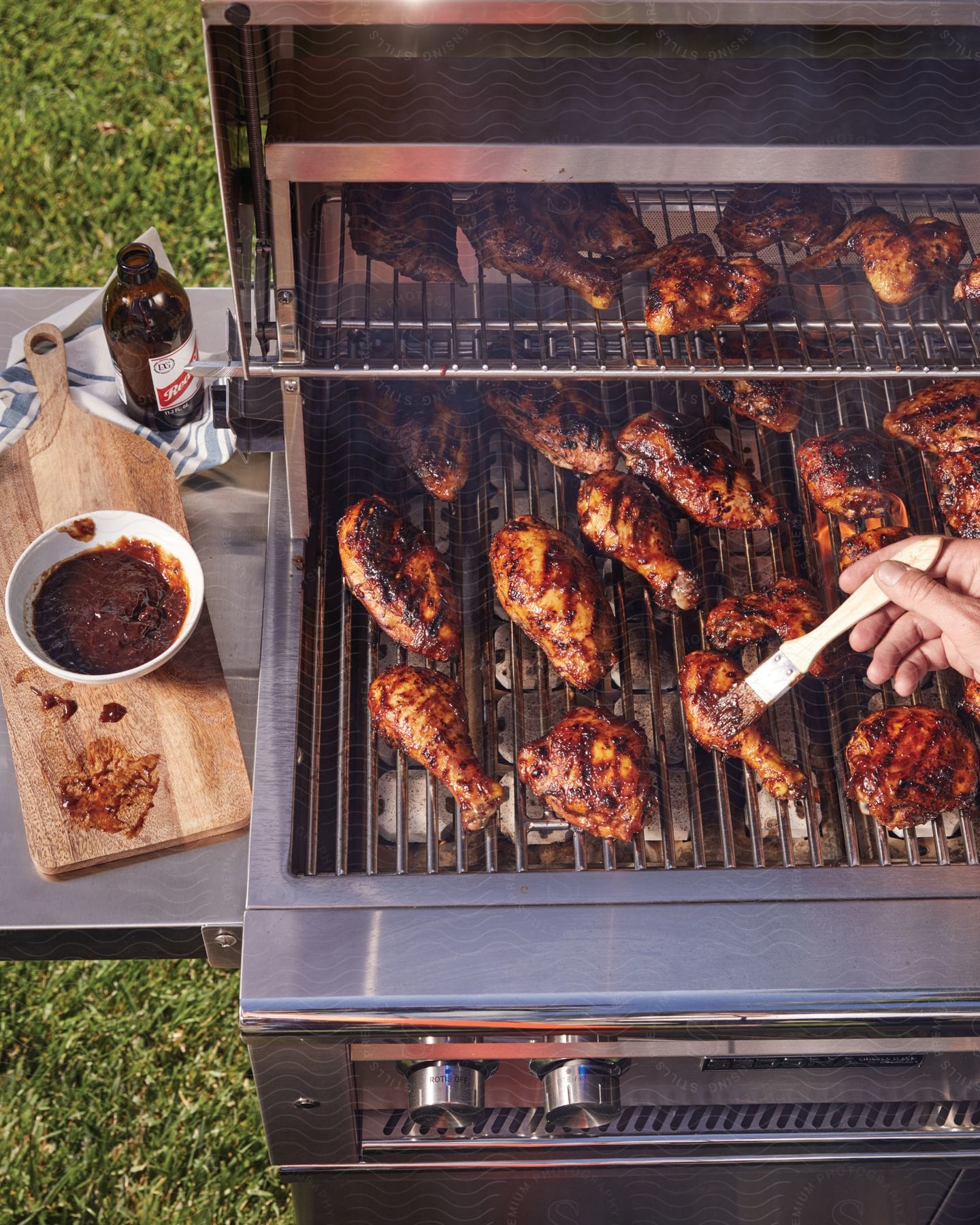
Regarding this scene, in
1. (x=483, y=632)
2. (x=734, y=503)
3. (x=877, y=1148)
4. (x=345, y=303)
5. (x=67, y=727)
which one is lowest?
(x=877, y=1148)

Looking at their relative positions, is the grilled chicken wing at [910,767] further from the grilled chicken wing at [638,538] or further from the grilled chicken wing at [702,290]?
the grilled chicken wing at [702,290]

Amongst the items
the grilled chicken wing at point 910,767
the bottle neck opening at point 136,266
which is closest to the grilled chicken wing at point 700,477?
the grilled chicken wing at point 910,767

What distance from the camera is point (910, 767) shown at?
7.78 ft

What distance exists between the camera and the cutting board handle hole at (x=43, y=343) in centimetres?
303

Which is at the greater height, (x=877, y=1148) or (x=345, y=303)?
(x=345, y=303)

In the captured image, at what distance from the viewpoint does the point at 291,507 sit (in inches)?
103

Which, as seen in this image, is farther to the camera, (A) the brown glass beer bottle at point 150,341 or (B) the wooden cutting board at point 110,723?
(A) the brown glass beer bottle at point 150,341

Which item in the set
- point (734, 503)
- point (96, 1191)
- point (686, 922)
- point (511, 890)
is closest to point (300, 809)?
point (511, 890)

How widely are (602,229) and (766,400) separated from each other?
1.97 feet

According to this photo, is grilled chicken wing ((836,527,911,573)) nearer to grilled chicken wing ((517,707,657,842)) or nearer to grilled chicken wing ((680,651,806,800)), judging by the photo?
grilled chicken wing ((680,651,806,800))

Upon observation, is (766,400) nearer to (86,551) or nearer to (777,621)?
(777,621)

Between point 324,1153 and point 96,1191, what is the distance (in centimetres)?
141

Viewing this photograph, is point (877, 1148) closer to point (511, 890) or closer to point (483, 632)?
point (511, 890)

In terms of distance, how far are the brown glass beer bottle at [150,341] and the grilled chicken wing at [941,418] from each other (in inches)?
69.4
